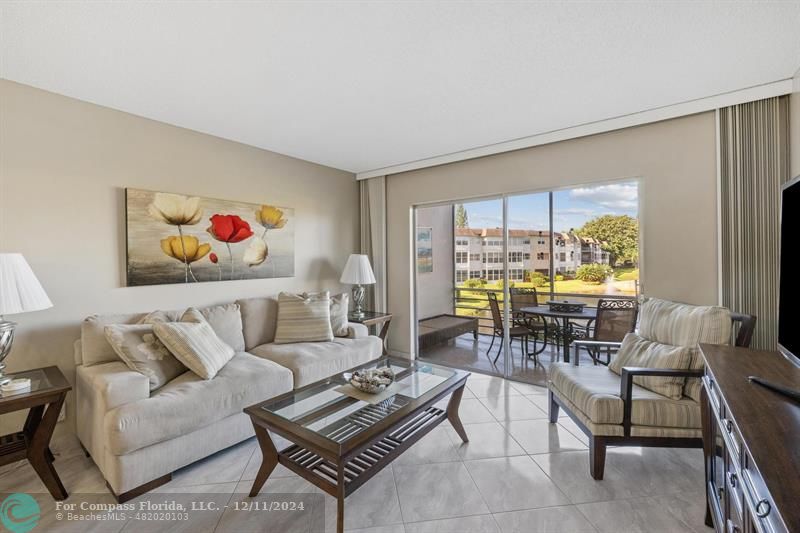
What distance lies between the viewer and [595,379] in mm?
2389

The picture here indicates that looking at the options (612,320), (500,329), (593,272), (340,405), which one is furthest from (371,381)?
(593,272)

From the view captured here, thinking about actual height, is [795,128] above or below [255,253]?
above

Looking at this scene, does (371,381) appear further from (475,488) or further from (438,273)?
(438,273)

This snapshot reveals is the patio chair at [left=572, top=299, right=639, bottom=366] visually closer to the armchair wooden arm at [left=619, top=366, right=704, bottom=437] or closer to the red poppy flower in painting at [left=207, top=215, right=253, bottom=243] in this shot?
the armchair wooden arm at [left=619, top=366, right=704, bottom=437]

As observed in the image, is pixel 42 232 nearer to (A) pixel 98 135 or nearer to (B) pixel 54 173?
(B) pixel 54 173

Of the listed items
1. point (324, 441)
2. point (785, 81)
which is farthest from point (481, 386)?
point (785, 81)

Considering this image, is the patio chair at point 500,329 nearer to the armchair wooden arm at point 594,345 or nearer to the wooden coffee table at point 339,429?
the armchair wooden arm at point 594,345

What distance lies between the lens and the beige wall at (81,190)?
2297mm

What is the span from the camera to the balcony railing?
4003 mm

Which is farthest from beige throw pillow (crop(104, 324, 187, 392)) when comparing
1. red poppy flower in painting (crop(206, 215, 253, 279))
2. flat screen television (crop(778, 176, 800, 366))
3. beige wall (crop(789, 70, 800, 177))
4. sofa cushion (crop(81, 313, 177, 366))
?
beige wall (crop(789, 70, 800, 177))

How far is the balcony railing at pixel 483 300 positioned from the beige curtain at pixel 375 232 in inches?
39.8

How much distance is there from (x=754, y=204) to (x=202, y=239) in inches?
175

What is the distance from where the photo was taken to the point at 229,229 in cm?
339

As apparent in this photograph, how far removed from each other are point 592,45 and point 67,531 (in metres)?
3.66
